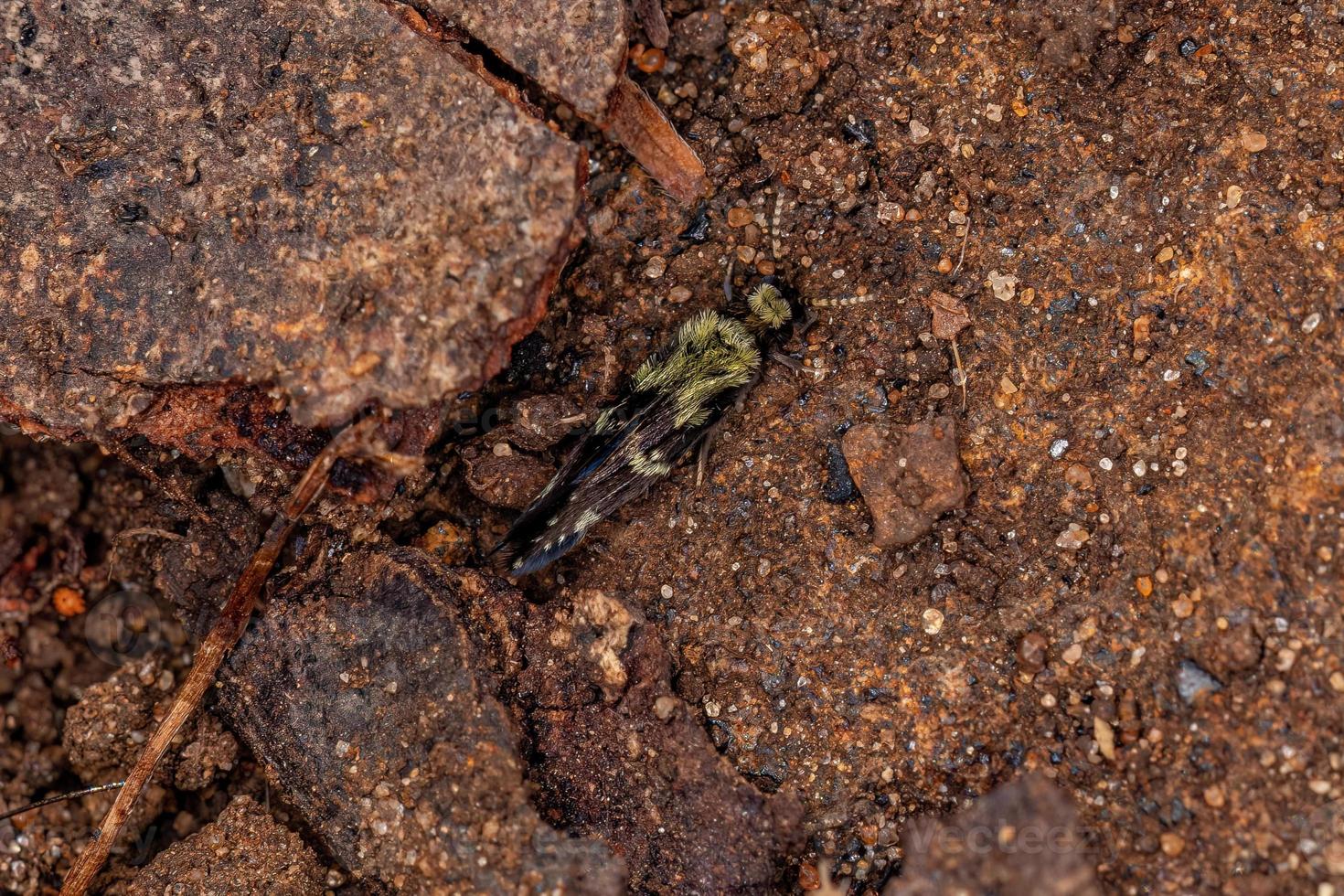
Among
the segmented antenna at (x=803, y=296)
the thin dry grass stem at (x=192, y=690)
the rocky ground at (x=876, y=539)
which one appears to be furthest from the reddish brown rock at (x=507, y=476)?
the segmented antenna at (x=803, y=296)

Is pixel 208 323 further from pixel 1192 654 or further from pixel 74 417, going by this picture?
pixel 1192 654

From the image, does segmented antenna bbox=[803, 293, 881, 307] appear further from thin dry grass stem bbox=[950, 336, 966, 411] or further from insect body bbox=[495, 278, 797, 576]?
thin dry grass stem bbox=[950, 336, 966, 411]

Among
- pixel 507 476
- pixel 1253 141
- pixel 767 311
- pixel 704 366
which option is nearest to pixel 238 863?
pixel 507 476

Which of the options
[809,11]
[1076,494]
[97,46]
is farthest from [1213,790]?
[97,46]

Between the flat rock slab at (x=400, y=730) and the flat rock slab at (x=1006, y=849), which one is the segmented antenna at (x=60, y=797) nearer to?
the flat rock slab at (x=400, y=730)

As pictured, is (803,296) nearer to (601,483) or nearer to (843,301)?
(843,301)

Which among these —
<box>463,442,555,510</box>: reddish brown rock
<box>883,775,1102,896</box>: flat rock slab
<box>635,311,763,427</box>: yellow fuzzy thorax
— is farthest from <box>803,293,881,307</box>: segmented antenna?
<box>883,775,1102,896</box>: flat rock slab
